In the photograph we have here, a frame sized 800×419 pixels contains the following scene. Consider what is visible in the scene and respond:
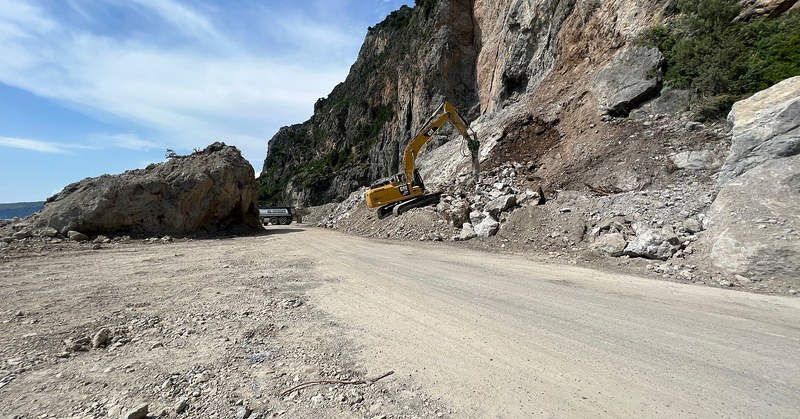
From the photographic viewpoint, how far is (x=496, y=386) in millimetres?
3221

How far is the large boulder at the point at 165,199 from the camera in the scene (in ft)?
46.1

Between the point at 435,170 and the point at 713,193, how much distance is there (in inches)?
534

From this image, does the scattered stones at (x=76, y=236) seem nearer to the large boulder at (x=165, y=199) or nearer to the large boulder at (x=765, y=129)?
the large boulder at (x=165, y=199)

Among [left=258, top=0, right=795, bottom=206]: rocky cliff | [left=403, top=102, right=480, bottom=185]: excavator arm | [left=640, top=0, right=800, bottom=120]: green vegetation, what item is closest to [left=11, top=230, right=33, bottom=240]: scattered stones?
[left=403, top=102, right=480, bottom=185]: excavator arm

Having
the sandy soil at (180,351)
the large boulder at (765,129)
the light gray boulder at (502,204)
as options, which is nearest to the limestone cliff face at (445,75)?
the light gray boulder at (502,204)

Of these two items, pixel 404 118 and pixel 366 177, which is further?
pixel 366 177

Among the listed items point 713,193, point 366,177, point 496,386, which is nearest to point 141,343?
point 496,386

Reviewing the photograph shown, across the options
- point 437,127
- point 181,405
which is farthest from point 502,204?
point 181,405

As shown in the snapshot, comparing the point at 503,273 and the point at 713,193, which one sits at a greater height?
the point at 713,193

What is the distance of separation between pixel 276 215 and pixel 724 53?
28.0 meters

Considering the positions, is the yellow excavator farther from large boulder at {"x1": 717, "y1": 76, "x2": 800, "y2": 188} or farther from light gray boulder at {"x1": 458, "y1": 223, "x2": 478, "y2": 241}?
large boulder at {"x1": 717, "y1": 76, "x2": 800, "y2": 188}

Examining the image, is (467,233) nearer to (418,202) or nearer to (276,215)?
(418,202)

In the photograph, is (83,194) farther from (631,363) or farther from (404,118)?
(404,118)

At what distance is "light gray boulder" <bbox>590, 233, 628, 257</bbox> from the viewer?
8.31 meters
